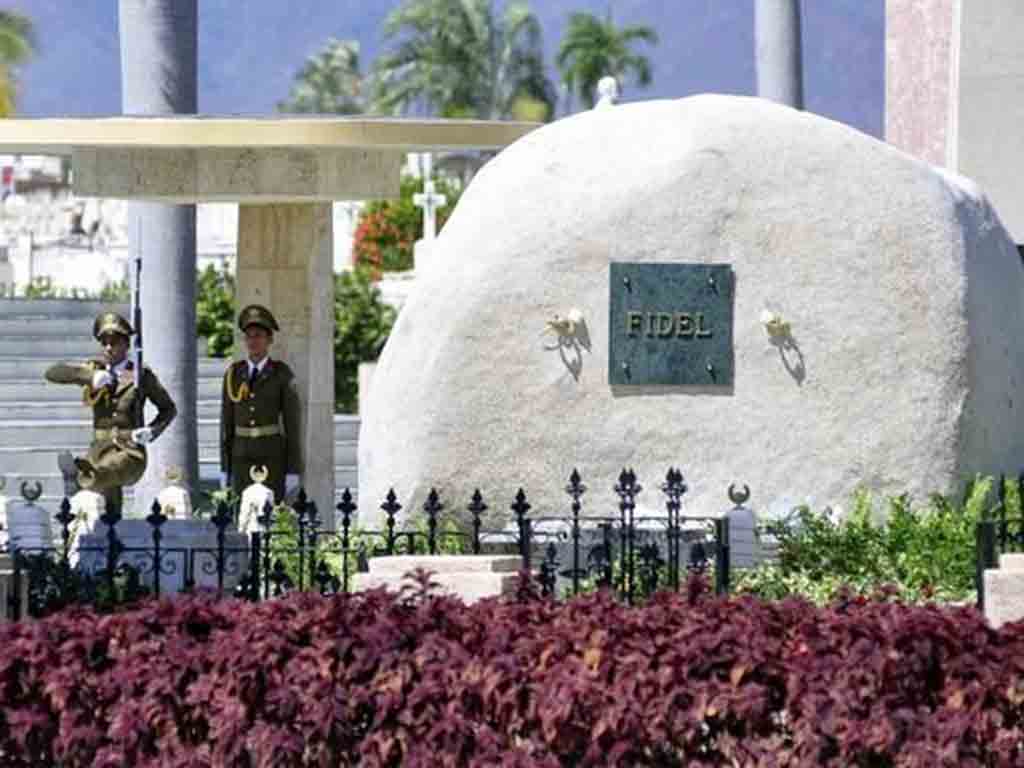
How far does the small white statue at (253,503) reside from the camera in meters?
15.7

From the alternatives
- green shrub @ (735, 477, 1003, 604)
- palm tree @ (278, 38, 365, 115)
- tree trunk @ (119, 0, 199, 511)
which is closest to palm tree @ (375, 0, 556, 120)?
palm tree @ (278, 38, 365, 115)

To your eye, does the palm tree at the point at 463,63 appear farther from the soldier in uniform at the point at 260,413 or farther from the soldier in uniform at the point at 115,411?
the soldier in uniform at the point at 115,411

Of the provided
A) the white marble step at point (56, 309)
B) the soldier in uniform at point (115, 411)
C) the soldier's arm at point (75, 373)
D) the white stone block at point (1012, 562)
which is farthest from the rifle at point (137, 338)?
the white marble step at point (56, 309)

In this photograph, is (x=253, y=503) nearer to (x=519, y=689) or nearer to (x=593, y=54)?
(x=519, y=689)

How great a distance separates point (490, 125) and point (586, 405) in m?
4.03

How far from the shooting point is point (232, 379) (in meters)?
17.8

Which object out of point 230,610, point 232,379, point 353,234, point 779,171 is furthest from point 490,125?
point 353,234

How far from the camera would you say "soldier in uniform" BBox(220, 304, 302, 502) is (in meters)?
17.7

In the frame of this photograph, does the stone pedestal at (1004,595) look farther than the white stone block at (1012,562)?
No

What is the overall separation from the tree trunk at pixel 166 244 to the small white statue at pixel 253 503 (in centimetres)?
328

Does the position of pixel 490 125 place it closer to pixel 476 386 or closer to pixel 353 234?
pixel 476 386

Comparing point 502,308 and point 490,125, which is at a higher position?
point 490,125

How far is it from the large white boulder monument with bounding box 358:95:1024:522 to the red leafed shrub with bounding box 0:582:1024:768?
5.60 metres

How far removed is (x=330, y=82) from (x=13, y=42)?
4654 centimetres
